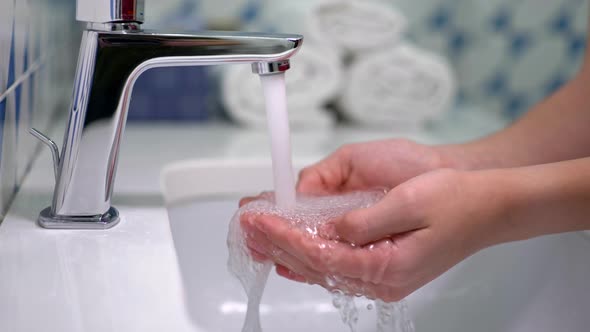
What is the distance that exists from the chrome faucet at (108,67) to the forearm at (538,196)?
21 centimetres

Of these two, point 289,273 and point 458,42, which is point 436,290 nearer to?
point 289,273

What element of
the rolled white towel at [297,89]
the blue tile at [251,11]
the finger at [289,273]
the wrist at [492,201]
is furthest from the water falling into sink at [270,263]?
the blue tile at [251,11]

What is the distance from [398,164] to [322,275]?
A: 0.22 m

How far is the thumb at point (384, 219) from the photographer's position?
0.49m

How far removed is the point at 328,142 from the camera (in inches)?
38.2

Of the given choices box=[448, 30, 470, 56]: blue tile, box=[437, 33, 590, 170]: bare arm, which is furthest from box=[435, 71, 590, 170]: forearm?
box=[448, 30, 470, 56]: blue tile

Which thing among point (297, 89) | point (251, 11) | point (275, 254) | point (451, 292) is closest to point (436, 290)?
point (451, 292)

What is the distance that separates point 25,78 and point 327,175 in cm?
34

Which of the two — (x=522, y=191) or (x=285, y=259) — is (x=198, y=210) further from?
(x=522, y=191)

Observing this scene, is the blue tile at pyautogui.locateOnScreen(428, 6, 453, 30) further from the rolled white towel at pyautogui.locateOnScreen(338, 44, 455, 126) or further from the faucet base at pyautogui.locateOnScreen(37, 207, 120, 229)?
the faucet base at pyautogui.locateOnScreen(37, 207, 120, 229)

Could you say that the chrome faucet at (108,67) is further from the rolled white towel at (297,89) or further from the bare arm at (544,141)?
the rolled white towel at (297,89)

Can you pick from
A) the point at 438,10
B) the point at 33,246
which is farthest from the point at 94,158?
the point at 438,10

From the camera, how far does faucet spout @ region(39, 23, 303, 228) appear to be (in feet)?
1.75

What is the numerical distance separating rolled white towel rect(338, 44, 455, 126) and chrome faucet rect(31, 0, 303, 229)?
53cm
